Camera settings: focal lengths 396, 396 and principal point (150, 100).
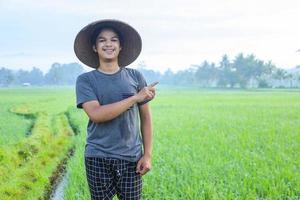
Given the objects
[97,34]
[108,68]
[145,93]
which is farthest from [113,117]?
[97,34]

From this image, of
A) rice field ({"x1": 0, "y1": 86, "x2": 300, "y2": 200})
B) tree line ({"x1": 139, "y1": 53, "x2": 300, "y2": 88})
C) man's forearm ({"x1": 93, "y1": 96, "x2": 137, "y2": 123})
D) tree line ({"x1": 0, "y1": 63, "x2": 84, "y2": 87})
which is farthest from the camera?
tree line ({"x1": 0, "y1": 63, "x2": 84, "y2": 87})

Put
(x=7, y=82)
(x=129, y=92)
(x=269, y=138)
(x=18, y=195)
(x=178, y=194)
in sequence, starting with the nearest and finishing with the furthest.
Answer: (x=129, y=92) < (x=178, y=194) < (x=18, y=195) < (x=269, y=138) < (x=7, y=82)

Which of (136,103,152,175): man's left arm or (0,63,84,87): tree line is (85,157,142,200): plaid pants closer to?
(136,103,152,175): man's left arm

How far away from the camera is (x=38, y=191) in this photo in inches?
202

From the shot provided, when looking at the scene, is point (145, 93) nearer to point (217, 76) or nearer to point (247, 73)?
point (247, 73)

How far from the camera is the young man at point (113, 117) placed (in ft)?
7.11

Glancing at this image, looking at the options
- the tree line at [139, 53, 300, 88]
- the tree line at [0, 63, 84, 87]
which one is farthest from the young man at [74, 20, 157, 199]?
the tree line at [0, 63, 84, 87]

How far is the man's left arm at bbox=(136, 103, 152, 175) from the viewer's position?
2.29 meters

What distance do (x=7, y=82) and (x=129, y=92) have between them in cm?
7629

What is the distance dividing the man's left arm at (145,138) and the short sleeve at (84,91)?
1.04ft

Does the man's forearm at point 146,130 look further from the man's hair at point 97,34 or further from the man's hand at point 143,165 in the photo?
the man's hair at point 97,34

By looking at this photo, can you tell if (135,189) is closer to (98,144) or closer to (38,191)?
(98,144)

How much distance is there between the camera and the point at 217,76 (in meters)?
73.1

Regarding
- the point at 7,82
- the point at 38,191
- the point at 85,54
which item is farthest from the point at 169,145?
the point at 7,82
